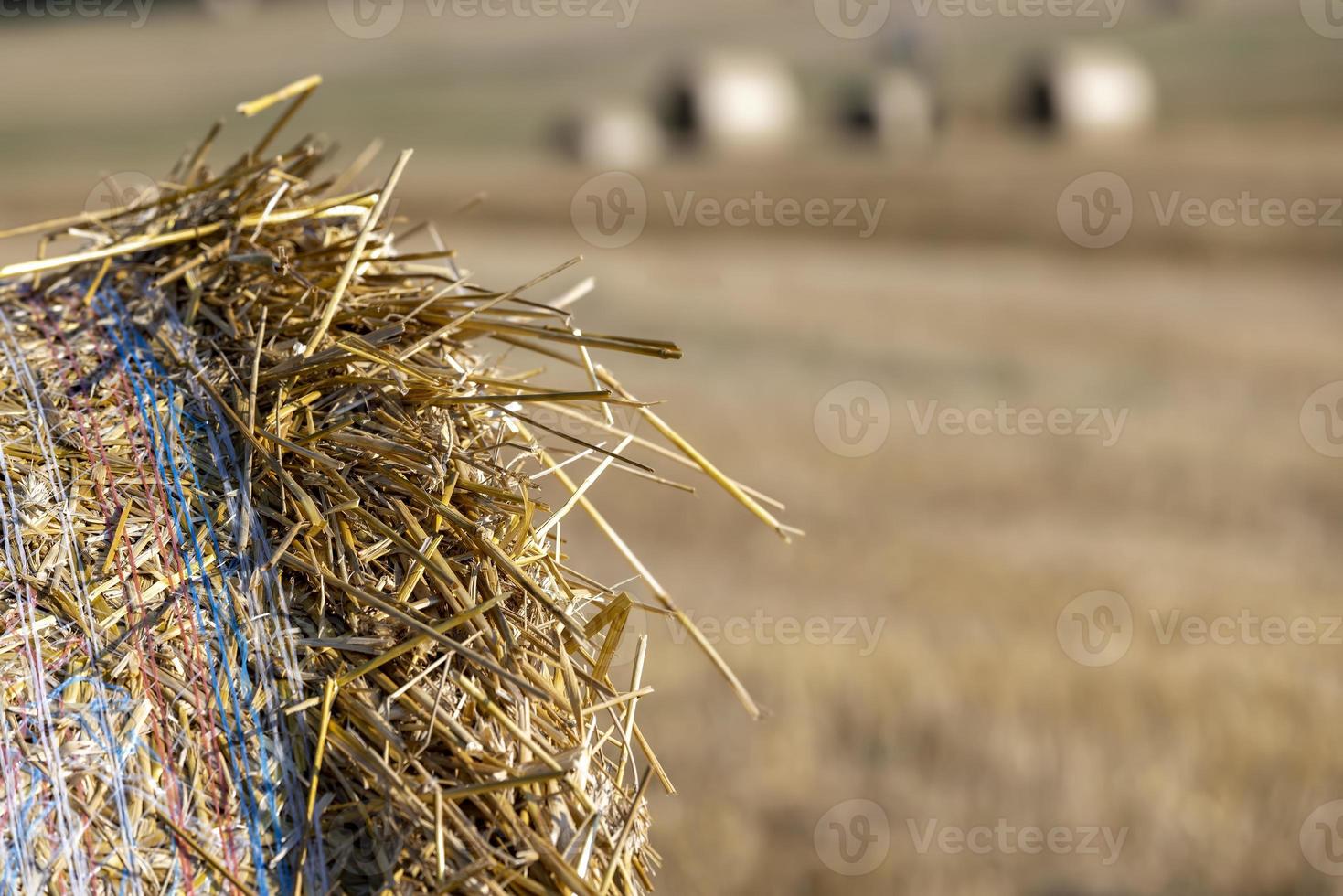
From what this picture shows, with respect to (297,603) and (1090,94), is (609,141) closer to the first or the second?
(1090,94)

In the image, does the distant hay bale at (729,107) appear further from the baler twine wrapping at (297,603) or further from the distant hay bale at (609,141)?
the baler twine wrapping at (297,603)

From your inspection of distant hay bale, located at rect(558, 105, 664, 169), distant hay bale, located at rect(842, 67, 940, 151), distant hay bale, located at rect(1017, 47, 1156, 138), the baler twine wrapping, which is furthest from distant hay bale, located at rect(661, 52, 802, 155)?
the baler twine wrapping

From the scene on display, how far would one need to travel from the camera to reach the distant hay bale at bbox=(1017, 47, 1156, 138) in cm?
3541

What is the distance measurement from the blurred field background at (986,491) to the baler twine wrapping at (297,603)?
30.9 inches

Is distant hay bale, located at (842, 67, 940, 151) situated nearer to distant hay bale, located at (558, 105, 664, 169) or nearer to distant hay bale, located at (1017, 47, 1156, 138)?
distant hay bale, located at (1017, 47, 1156, 138)

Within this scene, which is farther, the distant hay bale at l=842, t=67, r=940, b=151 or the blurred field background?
the distant hay bale at l=842, t=67, r=940, b=151

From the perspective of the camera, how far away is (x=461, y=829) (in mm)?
1769

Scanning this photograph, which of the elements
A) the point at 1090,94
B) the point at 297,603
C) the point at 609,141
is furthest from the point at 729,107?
the point at 297,603

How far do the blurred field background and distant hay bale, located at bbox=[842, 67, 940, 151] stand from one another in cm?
116

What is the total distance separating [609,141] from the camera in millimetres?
37500

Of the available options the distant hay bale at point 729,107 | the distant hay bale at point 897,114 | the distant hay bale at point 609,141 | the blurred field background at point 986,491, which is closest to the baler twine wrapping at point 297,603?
the blurred field background at point 986,491

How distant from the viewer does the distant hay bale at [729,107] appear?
39.2m

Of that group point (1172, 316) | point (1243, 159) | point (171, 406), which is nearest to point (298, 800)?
point (171, 406)

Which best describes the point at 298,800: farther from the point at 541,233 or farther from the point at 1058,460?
the point at 541,233
